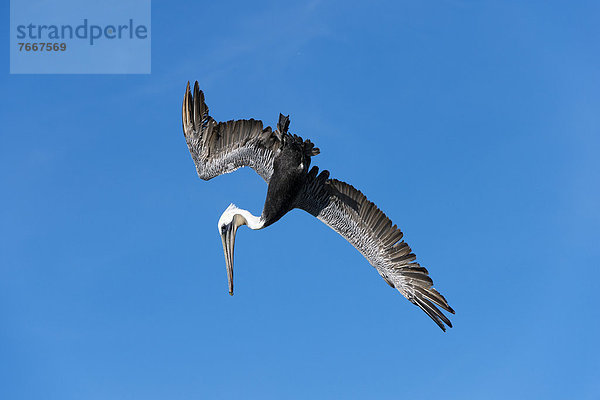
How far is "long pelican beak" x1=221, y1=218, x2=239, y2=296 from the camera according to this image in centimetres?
1719

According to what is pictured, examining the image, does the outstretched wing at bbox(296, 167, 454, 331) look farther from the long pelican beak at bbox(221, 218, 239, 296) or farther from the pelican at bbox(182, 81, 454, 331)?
the long pelican beak at bbox(221, 218, 239, 296)

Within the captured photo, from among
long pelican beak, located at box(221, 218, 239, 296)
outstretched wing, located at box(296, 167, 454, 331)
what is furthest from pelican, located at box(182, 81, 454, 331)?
long pelican beak, located at box(221, 218, 239, 296)

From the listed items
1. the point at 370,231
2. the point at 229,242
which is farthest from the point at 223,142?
the point at 370,231

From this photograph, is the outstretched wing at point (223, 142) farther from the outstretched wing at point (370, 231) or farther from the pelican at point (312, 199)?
the outstretched wing at point (370, 231)

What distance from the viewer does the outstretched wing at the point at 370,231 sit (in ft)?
52.7

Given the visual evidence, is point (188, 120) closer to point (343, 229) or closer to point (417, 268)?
point (343, 229)

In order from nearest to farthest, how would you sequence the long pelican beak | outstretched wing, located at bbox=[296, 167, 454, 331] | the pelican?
the pelican
outstretched wing, located at bbox=[296, 167, 454, 331]
the long pelican beak

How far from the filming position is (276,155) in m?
15.9

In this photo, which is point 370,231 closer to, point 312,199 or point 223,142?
point 312,199

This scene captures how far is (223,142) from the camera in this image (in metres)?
16.6

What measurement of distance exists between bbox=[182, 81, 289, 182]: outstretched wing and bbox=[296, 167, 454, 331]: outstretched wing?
1262 mm

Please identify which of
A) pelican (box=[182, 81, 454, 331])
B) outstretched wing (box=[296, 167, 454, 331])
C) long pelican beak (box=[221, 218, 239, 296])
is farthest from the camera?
long pelican beak (box=[221, 218, 239, 296])

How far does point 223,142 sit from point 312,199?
8.56 ft

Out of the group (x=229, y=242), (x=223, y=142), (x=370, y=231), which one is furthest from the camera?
(x=229, y=242)
